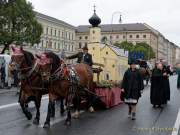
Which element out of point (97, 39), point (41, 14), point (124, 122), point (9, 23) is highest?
point (41, 14)

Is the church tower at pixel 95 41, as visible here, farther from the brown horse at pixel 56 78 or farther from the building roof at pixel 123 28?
the building roof at pixel 123 28

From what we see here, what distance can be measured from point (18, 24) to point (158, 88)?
43719 mm

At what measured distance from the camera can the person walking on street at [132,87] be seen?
12.5 meters

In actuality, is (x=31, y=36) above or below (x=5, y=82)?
above

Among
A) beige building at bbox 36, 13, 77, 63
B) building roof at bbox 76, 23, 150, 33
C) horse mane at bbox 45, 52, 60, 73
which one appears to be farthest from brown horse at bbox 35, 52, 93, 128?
building roof at bbox 76, 23, 150, 33

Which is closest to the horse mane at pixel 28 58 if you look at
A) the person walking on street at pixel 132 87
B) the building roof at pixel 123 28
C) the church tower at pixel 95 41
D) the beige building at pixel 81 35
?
the person walking on street at pixel 132 87

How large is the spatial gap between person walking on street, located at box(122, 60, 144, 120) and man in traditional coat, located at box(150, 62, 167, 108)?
343cm

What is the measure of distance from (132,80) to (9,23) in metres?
45.9

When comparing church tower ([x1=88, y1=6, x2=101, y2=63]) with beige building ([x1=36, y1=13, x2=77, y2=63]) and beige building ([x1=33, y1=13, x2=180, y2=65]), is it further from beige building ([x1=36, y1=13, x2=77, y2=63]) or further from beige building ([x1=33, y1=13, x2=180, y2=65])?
beige building ([x1=36, y1=13, x2=77, y2=63])

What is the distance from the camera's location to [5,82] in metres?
28.1

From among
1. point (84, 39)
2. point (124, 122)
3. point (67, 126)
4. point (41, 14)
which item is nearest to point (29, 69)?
point (67, 126)

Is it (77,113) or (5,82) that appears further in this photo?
(5,82)

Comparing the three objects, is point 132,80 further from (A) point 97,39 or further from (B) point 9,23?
(B) point 9,23

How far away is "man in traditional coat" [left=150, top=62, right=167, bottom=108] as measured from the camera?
52.7ft
